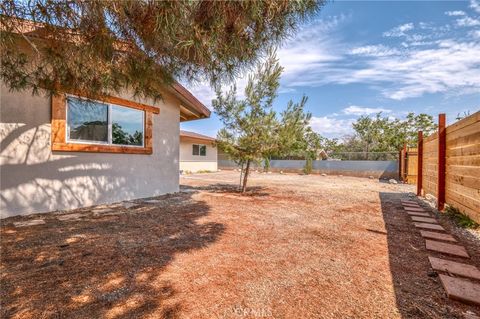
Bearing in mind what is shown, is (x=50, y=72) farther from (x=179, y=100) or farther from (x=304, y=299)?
(x=179, y=100)

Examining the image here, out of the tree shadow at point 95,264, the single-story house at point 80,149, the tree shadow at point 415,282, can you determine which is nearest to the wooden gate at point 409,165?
the tree shadow at point 415,282

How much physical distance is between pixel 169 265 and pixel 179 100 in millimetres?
6182

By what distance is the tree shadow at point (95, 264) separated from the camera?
1.77 meters

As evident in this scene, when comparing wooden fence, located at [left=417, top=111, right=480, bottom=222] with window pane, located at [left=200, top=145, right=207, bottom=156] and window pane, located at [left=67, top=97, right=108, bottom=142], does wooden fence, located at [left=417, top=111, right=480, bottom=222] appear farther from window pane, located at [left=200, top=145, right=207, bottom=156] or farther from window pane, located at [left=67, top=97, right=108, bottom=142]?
window pane, located at [left=200, top=145, right=207, bottom=156]

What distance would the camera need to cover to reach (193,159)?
61.2 ft

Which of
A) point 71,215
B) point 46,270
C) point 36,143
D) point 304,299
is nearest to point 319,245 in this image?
point 304,299

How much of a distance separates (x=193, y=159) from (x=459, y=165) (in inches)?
630

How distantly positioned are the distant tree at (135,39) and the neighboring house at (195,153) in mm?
13819

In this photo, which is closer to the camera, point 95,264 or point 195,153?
point 95,264

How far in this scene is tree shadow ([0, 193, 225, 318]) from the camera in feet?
5.81

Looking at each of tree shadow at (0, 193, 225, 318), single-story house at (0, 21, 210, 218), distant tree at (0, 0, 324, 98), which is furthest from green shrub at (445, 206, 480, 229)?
single-story house at (0, 21, 210, 218)

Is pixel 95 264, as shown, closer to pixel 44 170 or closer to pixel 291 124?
pixel 44 170
